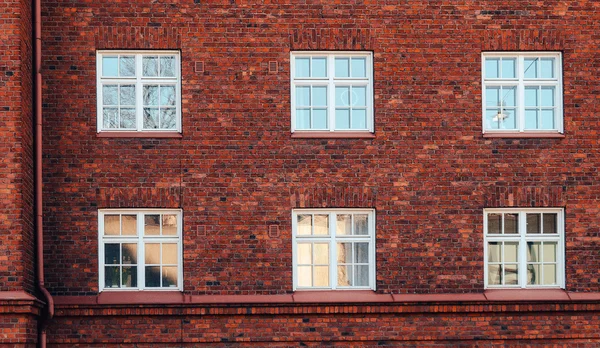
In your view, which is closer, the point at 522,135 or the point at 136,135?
the point at 136,135

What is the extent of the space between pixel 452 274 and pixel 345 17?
465 cm

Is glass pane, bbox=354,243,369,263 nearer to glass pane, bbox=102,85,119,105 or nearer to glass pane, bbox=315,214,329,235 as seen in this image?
glass pane, bbox=315,214,329,235

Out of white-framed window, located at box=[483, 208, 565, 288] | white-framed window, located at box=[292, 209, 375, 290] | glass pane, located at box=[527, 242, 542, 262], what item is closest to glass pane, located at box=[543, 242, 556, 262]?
white-framed window, located at box=[483, 208, 565, 288]

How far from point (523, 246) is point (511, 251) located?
0.71 feet

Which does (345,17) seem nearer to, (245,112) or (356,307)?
(245,112)

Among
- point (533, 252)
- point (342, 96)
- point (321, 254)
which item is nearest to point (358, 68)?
point (342, 96)

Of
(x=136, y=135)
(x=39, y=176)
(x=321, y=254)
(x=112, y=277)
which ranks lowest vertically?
(x=112, y=277)

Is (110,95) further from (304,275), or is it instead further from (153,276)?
(304,275)

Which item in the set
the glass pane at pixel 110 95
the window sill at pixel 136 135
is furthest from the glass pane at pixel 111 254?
the glass pane at pixel 110 95

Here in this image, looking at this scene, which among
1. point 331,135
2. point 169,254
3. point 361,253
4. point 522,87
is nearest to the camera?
point 169,254

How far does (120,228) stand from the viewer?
1619cm

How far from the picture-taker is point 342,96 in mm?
16641

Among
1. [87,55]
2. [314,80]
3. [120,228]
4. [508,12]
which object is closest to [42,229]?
[120,228]

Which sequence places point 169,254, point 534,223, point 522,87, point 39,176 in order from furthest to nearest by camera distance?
point 522,87 → point 534,223 → point 169,254 → point 39,176
